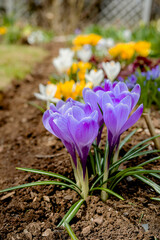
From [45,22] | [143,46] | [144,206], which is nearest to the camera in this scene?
[144,206]

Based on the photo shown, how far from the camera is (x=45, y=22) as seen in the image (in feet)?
37.0

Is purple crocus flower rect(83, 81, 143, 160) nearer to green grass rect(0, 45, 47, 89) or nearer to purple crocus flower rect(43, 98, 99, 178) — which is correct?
purple crocus flower rect(43, 98, 99, 178)

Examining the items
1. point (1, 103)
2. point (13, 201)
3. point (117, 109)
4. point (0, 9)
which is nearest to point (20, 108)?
point (1, 103)

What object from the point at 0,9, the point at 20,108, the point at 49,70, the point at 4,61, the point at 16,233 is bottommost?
the point at 16,233

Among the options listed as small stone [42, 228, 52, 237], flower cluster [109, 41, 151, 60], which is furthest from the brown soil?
flower cluster [109, 41, 151, 60]

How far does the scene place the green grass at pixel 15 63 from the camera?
3842 mm

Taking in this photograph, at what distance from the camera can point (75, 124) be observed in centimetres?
86

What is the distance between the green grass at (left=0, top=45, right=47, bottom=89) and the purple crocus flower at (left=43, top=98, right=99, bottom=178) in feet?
8.60

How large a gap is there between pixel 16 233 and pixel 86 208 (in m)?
0.32

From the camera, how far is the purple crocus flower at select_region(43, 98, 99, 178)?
861 mm

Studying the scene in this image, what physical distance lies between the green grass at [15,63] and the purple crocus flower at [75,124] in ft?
8.60

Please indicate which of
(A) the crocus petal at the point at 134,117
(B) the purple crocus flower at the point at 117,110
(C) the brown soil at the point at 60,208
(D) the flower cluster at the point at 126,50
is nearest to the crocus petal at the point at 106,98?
(B) the purple crocus flower at the point at 117,110

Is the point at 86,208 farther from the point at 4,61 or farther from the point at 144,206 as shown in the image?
the point at 4,61

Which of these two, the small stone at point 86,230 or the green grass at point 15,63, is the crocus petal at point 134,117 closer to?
the small stone at point 86,230
